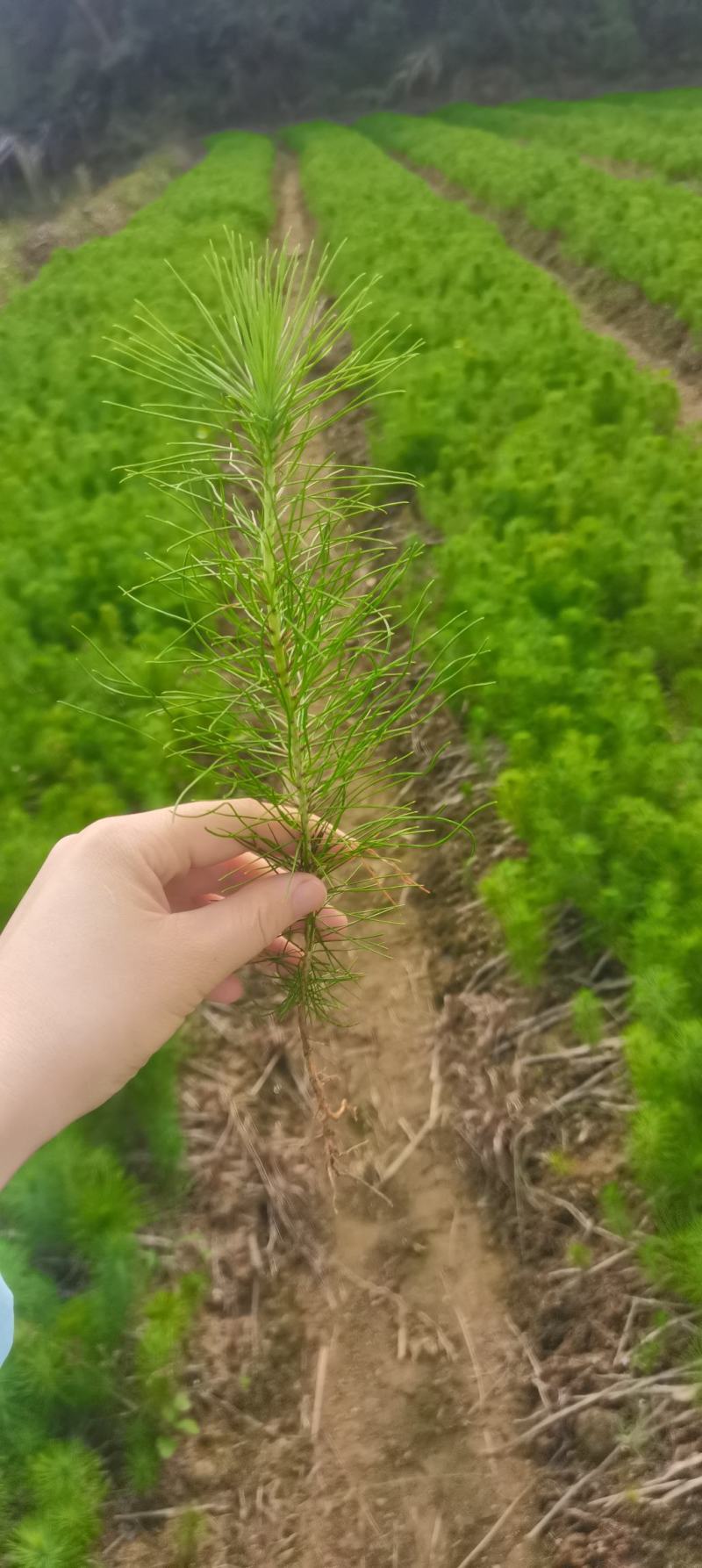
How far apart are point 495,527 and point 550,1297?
3.02 m

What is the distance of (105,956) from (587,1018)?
4.85ft

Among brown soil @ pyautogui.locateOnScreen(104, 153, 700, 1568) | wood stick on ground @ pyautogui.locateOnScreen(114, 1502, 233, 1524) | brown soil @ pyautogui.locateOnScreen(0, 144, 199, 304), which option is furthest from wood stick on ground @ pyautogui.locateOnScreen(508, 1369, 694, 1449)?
brown soil @ pyautogui.locateOnScreen(0, 144, 199, 304)

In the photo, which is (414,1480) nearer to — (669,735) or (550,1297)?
(550,1297)

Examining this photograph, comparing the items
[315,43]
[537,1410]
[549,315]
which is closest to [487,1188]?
[537,1410]

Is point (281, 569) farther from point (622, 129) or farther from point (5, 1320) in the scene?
point (622, 129)

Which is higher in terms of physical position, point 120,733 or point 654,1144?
point 120,733

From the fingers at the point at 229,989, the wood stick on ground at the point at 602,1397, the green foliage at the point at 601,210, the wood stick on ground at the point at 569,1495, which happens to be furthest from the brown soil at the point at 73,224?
the wood stick on ground at the point at 569,1495

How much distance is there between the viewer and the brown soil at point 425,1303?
1.90 m

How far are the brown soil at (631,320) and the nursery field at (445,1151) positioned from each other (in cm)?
259

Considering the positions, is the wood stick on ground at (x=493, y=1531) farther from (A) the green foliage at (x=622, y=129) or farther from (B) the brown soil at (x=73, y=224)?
(B) the brown soil at (x=73, y=224)

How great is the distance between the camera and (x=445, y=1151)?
2.59m

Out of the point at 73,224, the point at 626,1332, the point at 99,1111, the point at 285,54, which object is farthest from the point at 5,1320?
the point at 285,54

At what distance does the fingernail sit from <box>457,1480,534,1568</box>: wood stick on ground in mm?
1406

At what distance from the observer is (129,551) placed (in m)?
4.09
